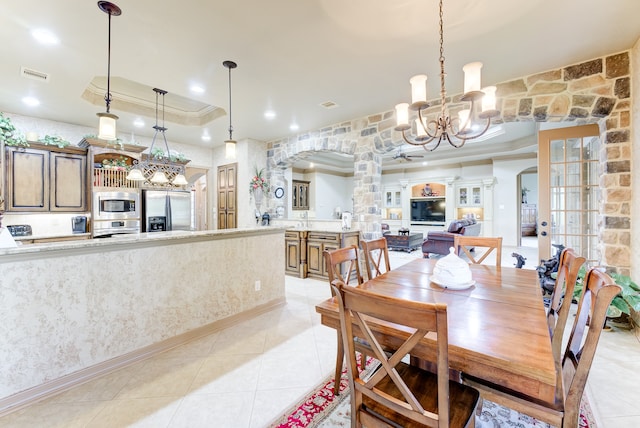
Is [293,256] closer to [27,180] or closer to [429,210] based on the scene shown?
[27,180]

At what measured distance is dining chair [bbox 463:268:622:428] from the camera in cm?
101

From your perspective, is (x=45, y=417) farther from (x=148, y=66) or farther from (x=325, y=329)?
(x=148, y=66)

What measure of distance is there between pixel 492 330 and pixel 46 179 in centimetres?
562

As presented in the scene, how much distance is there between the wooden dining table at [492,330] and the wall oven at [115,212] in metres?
4.60

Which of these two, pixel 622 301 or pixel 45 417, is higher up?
pixel 622 301

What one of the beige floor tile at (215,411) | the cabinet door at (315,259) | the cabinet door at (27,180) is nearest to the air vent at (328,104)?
the cabinet door at (315,259)

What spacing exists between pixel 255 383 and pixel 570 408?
5.93 feet

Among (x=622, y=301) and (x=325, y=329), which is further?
(x=325, y=329)

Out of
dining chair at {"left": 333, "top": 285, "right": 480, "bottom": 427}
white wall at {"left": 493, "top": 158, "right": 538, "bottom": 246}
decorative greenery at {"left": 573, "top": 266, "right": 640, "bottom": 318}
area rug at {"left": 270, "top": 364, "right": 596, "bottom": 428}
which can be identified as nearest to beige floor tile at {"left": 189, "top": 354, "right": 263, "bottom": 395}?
area rug at {"left": 270, "top": 364, "right": 596, "bottom": 428}

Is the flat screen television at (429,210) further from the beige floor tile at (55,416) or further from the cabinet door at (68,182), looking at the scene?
the beige floor tile at (55,416)

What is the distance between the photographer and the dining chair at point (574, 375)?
101 cm

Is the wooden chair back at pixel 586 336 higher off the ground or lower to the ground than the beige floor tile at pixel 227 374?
higher

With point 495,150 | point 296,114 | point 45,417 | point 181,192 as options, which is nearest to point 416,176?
point 495,150

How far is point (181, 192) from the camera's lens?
557 cm
